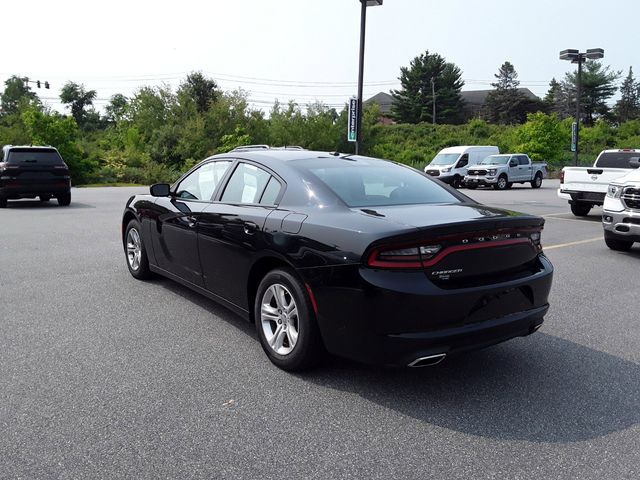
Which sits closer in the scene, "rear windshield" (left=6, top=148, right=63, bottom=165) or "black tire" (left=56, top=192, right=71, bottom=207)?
"rear windshield" (left=6, top=148, right=63, bottom=165)

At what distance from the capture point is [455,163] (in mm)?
29375

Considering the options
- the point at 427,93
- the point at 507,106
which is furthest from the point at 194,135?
the point at 507,106

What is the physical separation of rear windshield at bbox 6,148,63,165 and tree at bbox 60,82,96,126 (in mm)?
76518

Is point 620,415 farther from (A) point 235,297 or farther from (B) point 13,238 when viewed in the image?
(B) point 13,238

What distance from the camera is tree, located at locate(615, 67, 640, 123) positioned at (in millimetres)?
98250

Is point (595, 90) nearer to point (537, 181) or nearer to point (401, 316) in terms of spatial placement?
point (537, 181)

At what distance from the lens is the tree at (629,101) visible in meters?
98.2

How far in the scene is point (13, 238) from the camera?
10.3m

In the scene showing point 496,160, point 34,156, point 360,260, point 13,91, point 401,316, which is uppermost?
point 13,91

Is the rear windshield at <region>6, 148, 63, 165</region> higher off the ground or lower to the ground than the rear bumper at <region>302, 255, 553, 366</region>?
higher

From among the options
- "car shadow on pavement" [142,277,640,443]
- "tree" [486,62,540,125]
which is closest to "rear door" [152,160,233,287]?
"car shadow on pavement" [142,277,640,443]

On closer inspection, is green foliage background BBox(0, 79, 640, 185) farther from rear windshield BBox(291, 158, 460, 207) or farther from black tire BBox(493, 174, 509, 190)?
rear windshield BBox(291, 158, 460, 207)

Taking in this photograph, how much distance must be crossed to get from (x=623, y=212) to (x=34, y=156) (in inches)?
561

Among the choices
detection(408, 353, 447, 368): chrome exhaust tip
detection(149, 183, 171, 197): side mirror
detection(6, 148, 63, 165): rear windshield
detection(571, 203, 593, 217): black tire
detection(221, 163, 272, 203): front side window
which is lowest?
detection(408, 353, 447, 368): chrome exhaust tip
